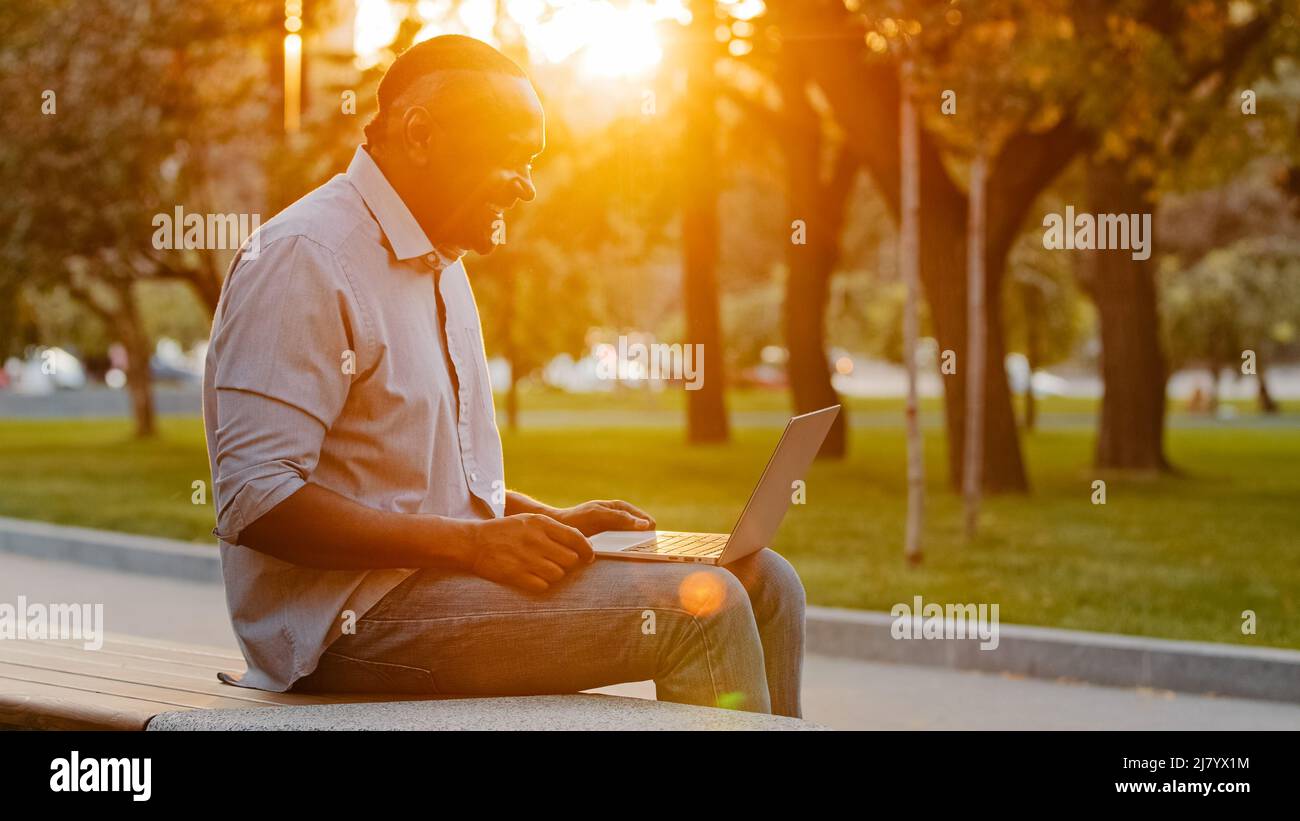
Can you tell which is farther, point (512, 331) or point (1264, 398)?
point (1264, 398)

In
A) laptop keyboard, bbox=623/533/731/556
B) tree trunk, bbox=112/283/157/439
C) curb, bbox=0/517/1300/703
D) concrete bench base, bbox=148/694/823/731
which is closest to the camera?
concrete bench base, bbox=148/694/823/731

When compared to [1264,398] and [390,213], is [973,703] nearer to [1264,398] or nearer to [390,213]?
[390,213]

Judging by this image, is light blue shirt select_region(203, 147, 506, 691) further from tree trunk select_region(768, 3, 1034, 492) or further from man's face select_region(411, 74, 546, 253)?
tree trunk select_region(768, 3, 1034, 492)

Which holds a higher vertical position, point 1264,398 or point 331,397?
point 331,397

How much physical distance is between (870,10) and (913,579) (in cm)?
391

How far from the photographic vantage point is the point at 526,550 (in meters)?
2.82

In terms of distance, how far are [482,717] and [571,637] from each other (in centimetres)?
25

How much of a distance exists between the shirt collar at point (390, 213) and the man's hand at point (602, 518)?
629 mm

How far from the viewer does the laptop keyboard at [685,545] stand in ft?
10.3

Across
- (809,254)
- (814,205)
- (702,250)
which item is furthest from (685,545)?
(702,250)

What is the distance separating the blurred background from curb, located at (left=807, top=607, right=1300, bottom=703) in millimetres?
701

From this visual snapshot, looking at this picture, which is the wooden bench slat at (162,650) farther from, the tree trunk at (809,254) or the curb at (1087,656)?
the tree trunk at (809,254)

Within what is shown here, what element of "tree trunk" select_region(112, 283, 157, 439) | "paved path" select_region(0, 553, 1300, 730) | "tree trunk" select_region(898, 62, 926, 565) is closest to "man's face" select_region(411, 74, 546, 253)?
"paved path" select_region(0, 553, 1300, 730)

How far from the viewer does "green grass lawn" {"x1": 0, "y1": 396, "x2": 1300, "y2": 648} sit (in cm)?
862
